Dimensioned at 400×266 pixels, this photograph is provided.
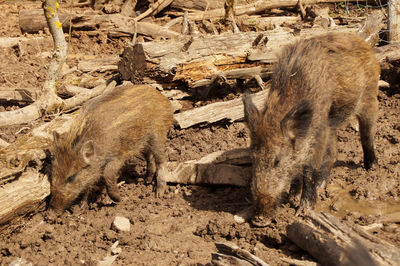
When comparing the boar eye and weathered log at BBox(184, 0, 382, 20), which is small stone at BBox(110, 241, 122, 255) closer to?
the boar eye

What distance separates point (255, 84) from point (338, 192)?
2.96 metres

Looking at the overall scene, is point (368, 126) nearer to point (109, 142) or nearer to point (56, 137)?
point (109, 142)

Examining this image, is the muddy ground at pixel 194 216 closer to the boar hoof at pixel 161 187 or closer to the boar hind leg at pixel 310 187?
the boar hoof at pixel 161 187

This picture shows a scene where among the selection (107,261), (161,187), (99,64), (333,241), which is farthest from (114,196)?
(99,64)

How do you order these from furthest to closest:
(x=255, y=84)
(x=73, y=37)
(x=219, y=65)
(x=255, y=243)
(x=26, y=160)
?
(x=73, y=37) → (x=255, y=84) → (x=219, y=65) → (x=26, y=160) → (x=255, y=243)

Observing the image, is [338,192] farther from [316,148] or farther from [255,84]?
[255,84]

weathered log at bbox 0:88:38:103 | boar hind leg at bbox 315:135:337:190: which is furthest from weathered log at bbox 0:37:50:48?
boar hind leg at bbox 315:135:337:190

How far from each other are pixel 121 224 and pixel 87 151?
3.25 ft

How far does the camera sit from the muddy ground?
13.8 feet

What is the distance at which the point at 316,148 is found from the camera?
4.84m

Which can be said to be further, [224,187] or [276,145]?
[224,187]

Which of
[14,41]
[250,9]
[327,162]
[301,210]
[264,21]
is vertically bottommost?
[301,210]

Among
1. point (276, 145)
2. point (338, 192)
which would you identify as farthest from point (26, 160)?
point (338, 192)

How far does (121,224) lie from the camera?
4.70 m
